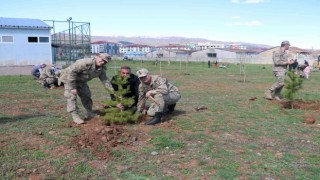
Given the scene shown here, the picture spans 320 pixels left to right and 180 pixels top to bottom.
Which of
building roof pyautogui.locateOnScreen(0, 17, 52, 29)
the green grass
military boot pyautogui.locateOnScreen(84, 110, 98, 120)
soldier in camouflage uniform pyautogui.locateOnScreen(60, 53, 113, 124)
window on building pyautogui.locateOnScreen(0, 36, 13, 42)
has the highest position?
building roof pyautogui.locateOnScreen(0, 17, 52, 29)

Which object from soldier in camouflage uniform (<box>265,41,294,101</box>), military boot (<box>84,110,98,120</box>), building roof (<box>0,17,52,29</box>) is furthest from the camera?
building roof (<box>0,17,52,29</box>)

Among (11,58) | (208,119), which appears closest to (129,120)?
(208,119)

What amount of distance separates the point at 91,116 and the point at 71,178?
9.45ft

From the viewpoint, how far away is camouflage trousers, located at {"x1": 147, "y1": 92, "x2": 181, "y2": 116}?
5922 millimetres

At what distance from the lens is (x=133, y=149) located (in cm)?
464

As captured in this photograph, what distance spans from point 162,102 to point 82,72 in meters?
1.62

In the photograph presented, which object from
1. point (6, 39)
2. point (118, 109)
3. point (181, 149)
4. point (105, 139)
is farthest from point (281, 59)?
point (6, 39)

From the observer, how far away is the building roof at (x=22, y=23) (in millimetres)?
22422

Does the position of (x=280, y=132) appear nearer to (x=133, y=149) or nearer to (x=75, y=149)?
(x=133, y=149)

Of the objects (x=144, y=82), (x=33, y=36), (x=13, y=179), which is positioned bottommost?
(x=13, y=179)

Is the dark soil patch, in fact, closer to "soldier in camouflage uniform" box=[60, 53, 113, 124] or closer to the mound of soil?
the mound of soil

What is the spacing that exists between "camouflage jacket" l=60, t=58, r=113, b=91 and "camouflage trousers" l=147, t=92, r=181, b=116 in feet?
3.03

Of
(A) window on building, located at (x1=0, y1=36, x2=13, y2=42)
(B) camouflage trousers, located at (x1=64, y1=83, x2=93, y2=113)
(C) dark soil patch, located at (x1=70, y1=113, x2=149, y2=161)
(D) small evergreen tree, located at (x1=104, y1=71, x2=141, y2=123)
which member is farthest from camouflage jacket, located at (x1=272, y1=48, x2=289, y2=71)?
(A) window on building, located at (x1=0, y1=36, x2=13, y2=42)

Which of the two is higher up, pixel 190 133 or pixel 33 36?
pixel 33 36
